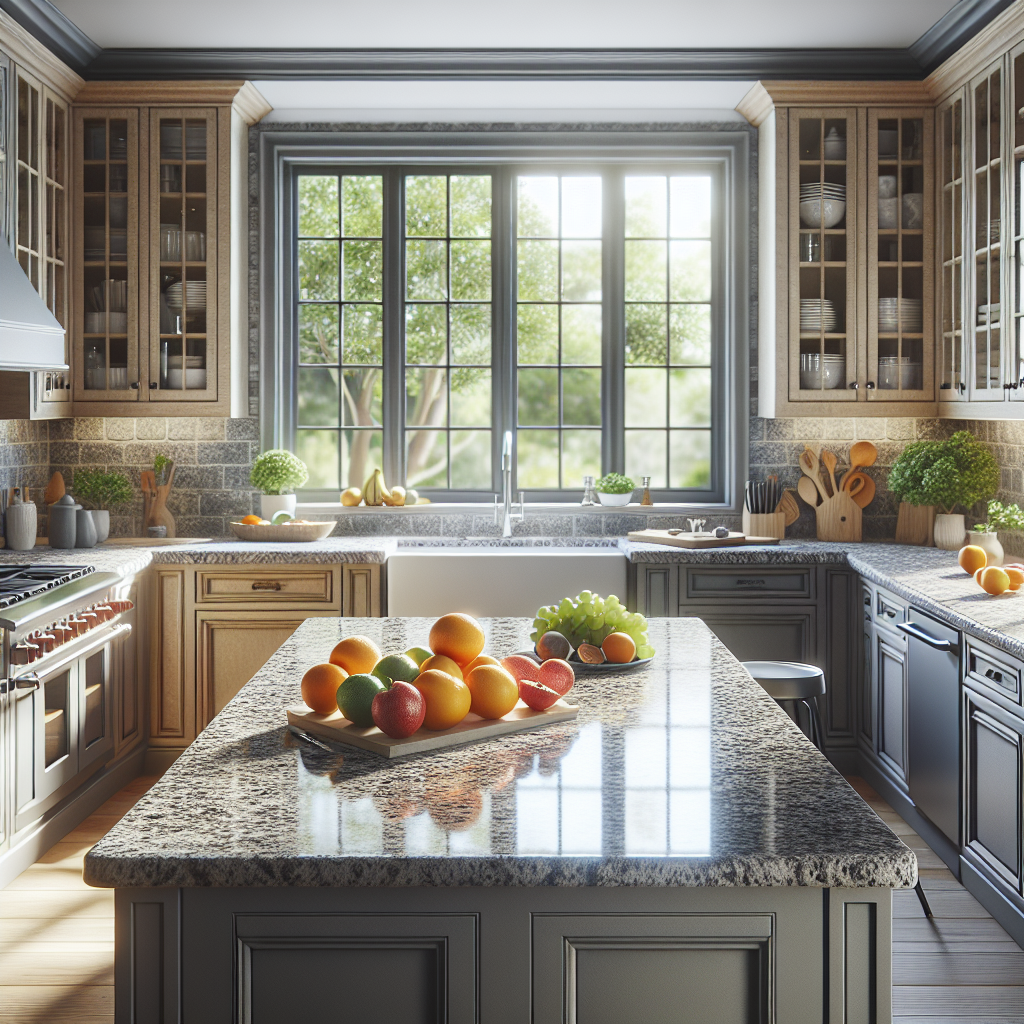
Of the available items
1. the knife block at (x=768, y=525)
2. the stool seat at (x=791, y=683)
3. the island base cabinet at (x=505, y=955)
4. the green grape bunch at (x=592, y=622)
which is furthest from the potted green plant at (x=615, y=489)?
the island base cabinet at (x=505, y=955)

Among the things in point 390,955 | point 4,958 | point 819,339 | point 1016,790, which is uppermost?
point 819,339

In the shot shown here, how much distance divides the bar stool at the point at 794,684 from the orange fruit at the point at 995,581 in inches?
27.7

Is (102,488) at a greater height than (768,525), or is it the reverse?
(102,488)

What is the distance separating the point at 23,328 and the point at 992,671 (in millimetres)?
3263

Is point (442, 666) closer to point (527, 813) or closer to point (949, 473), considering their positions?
point (527, 813)

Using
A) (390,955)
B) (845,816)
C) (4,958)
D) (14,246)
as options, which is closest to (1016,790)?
(845,816)

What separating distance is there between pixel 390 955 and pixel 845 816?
2.09 ft

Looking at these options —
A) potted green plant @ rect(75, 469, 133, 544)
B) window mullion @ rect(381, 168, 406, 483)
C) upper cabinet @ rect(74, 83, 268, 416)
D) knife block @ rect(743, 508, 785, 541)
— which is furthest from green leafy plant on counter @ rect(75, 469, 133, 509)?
knife block @ rect(743, 508, 785, 541)

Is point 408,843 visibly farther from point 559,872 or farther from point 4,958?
point 4,958

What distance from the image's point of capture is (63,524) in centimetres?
458

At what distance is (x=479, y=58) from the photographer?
4.64 m

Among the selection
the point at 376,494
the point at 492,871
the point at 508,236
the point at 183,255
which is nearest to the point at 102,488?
the point at 183,255

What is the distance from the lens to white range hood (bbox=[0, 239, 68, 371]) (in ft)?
11.7

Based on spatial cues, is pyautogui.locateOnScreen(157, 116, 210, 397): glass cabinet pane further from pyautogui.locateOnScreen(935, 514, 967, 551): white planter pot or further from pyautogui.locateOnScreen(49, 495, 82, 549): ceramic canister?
pyautogui.locateOnScreen(935, 514, 967, 551): white planter pot
